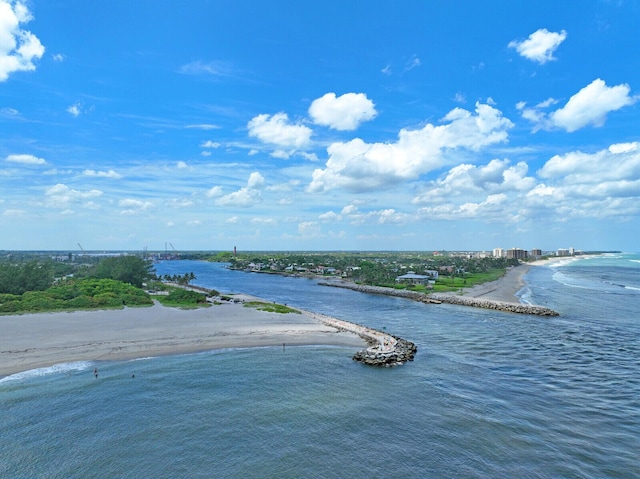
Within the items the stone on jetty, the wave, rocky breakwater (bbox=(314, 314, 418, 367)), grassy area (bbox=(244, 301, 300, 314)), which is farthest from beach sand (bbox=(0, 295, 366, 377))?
the stone on jetty

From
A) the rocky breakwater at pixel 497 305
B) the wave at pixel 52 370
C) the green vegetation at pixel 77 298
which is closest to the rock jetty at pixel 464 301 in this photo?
the rocky breakwater at pixel 497 305

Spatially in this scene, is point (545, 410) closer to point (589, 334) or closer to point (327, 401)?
point (327, 401)

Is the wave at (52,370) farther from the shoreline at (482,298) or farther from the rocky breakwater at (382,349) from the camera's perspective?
the shoreline at (482,298)

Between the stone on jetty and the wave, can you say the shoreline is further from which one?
the wave

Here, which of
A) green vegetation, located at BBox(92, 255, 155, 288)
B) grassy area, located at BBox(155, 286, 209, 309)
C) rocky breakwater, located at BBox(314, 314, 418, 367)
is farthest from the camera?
green vegetation, located at BBox(92, 255, 155, 288)

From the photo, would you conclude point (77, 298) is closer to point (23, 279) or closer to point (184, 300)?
point (23, 279)

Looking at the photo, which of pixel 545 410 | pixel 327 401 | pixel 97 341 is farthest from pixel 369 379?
pixel 97 341
